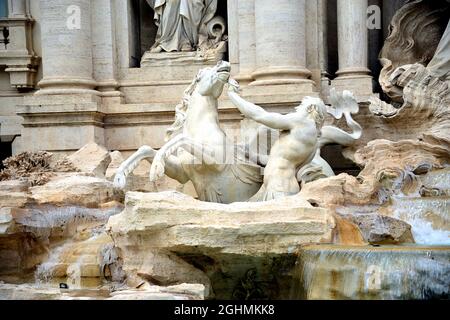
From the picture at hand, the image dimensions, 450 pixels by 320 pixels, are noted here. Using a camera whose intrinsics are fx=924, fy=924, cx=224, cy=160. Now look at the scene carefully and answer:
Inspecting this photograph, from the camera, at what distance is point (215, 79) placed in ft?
40.6

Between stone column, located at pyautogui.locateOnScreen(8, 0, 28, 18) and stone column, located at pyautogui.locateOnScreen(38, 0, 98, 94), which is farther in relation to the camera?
stone column, located at pyautogui.locateOnScreen(8, 0, 28, 18)

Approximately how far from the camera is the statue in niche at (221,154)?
38.6ft

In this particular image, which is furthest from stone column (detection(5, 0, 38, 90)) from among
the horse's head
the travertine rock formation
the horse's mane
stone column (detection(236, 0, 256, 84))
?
the travertine rock formation

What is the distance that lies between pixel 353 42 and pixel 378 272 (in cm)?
704

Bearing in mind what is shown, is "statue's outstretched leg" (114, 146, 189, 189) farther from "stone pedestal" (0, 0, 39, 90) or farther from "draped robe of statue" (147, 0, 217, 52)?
"stone pedestal" (0, 0, 39, 90)

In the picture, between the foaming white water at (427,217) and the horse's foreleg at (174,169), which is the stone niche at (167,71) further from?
the foaming white water at (427,217)

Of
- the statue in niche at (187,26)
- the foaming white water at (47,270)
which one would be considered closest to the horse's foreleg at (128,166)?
the foaming white water at (47,270)

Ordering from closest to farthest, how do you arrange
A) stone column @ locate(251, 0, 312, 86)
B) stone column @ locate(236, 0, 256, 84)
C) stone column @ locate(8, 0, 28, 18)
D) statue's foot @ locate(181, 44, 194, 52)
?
stone column @ locate(251, 0, 312, 86), stone column @ locate(236, 0, 256, 84), statue's foot @ locate(181, 44, 194, 52), stone column @ locate(8, 0, 28, 18)

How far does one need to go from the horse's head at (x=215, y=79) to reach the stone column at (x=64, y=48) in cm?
333

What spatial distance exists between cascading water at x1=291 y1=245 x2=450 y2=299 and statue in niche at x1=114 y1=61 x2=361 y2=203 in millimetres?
2626

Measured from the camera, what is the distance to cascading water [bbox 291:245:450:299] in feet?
27.9

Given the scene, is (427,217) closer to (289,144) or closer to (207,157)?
(289,144)

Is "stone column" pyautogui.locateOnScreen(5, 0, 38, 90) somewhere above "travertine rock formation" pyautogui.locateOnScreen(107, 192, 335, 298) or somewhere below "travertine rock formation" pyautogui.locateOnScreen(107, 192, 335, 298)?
above

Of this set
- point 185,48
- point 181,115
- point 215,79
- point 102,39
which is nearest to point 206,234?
point 215,79
